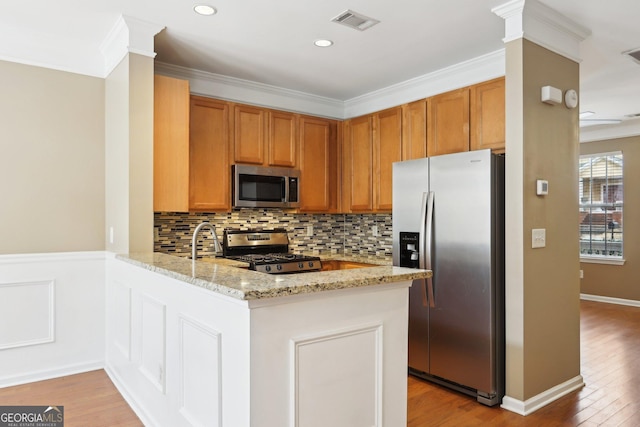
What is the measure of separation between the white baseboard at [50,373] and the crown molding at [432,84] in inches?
134

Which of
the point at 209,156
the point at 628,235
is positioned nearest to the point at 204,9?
the point at 209,156

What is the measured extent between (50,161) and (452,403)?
3408 mm

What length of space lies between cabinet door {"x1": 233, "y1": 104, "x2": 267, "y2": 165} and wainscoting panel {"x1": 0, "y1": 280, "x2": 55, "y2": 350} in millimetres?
1861

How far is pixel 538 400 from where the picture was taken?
9.48ft

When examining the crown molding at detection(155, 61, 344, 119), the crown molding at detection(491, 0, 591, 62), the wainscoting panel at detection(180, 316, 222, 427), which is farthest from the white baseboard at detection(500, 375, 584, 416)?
the crown molding at detection(155, 61, 344, 119)

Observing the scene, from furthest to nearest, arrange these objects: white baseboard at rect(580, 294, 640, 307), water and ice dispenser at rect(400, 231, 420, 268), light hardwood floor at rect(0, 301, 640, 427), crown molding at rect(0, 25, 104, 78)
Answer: white baseboard at rect(580, 294, 640, 307)
water and ice dispenser at rect(400, 231, 420, 268)
crown molding at rect(0, 25, 104, 78)
light hardwood floor at rect(0, 301, 640, 427)

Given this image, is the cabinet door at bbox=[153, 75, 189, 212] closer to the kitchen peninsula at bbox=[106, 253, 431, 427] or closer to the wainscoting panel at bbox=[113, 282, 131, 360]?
the wainscoting panel at bbox=[113, 282, 131, 360]

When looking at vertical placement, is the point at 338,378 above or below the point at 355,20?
below

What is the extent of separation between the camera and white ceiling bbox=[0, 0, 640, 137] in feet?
8.89

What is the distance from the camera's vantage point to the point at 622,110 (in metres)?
5.31

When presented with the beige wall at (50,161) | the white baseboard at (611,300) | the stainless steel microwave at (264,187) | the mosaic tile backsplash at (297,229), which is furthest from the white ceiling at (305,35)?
the white baseboard at (611,300)

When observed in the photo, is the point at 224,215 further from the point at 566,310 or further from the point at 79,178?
the point at 566,310

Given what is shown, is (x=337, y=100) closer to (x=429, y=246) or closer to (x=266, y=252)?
(x=266, y=252)

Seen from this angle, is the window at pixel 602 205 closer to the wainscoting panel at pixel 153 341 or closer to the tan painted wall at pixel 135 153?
the tan painted wall at pixel 135 153
